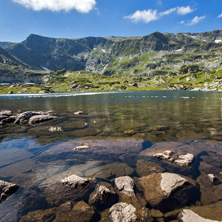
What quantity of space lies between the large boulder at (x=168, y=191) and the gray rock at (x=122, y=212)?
139 centimetres

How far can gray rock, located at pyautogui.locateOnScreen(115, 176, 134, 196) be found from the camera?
27.4 feet

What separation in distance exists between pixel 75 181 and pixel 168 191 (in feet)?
19.0

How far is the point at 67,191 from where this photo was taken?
28.3 feet

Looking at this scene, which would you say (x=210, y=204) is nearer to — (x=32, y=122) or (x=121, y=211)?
(x=121, y=211)

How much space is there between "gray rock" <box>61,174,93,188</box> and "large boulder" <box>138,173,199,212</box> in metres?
3.61

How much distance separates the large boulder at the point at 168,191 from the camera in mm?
7738

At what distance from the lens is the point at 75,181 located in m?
9.16

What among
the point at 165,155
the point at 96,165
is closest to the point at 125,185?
the point at 96,165

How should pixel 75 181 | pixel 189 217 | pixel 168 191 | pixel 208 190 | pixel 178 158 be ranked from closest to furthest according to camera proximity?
pixel 189 217 < pixel 168 191 < pixel 208 190 < pixel 75 181 < pixel 178 158

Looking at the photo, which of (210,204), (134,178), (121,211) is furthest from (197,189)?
(121,211)

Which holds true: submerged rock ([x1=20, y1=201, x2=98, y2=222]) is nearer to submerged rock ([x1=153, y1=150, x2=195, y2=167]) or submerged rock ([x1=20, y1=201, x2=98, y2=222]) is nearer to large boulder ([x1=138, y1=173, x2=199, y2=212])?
large boulder ([x1=138, y1=173, x2=199, y2=212])

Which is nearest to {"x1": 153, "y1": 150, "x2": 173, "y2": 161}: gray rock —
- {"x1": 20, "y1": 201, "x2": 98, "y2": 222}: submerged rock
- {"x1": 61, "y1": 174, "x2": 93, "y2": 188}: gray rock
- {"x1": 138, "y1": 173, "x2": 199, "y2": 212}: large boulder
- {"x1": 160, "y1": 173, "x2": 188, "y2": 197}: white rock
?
{"x1": 138, "y1": 173, "x2": 199, "y2": 212}: large boulder

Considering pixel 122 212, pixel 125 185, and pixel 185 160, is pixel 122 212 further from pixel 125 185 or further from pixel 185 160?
pixel 185 160

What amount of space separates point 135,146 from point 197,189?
6916mm
